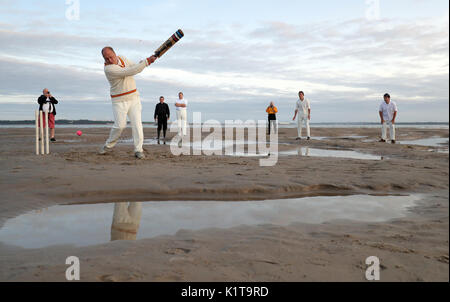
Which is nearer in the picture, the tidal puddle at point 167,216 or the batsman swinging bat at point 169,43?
the tidal puddle at point 167,216

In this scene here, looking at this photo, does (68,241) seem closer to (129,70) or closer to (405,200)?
(405,200)

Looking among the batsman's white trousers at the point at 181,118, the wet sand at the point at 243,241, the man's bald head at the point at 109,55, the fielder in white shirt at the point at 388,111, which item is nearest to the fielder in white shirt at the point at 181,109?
the batsman's white trousers at the point at 181,118

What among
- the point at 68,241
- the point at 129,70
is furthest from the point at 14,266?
the point at 129,70

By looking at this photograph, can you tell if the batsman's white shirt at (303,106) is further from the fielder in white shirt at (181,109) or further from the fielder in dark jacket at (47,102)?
the fielder in dark jacket at (47,102)

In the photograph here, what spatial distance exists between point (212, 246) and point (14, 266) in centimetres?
148

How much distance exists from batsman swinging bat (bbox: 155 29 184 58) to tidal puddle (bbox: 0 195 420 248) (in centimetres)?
396

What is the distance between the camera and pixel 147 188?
217 inches

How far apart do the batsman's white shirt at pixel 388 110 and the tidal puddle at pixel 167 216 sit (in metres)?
11.5

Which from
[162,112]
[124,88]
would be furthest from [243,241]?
[162,112]

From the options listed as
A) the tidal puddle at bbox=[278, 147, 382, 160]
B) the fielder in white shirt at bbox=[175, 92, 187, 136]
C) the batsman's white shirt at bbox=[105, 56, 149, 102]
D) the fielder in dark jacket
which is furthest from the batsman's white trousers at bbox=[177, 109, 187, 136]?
the batsman's white shirt at bbox=[105, 56, 149, 102]

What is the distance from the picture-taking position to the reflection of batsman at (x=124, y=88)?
26.3ft

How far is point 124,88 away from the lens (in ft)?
27.9

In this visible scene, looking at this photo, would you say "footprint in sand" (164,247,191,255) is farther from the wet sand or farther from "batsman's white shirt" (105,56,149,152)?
"batsman's white shirt" (105,56,149,152)

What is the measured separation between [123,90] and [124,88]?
5cm
